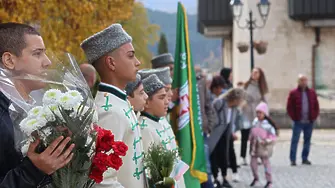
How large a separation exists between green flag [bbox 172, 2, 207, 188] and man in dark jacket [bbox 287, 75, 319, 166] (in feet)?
29.2

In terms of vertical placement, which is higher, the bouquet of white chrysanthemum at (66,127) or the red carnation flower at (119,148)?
the bouquet of white chrysanthemum at (66,127)

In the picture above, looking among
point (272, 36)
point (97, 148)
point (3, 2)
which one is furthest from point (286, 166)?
point (272, 36)

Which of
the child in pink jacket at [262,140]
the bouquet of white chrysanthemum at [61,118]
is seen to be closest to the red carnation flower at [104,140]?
the bouquet of white chrysanthemum at [61,118]

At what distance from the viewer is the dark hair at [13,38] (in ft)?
12.8

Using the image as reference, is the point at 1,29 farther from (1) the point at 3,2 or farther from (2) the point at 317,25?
(2) the point at 317,25

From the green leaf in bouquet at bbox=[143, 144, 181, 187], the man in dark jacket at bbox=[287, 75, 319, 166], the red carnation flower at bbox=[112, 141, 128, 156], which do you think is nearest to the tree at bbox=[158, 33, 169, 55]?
the man in dark jacket at bbox=[287, 75, 319, 166]

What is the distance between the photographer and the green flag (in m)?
8.84

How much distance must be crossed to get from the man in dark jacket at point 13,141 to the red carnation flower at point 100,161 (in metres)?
0.25

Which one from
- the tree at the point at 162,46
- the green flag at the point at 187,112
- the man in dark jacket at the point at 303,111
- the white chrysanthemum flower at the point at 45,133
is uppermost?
the white chrysanthemum flower at the point at 45,133

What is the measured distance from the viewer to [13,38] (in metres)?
3.93

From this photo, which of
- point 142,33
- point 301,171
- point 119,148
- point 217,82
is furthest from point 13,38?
point 142,33

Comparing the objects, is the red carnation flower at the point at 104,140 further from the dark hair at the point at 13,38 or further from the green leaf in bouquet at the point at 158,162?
the green leaf in bouquet at the point at 158,162

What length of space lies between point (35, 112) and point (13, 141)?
0.16 metres

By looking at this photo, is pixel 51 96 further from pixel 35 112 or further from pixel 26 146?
pixel 26 146
